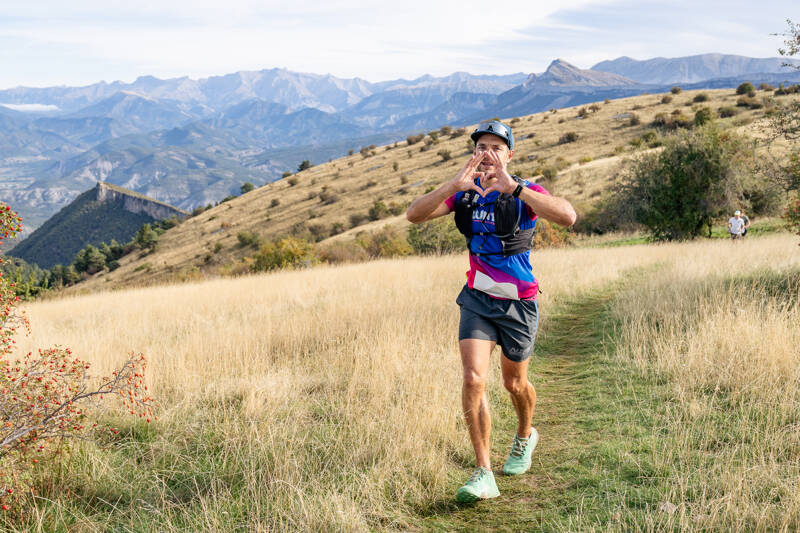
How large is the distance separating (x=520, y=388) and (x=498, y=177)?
1662mm

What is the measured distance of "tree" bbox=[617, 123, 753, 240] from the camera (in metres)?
22.3

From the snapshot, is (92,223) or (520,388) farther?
(92,223)

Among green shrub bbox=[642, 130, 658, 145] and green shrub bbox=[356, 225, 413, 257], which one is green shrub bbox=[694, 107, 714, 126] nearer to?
green shrub bbox=[642, 130, 658, 145]

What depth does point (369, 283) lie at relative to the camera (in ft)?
39.6

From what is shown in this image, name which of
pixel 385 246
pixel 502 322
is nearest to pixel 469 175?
pixel 502 322

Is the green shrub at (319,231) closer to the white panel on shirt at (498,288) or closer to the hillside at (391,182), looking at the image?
the hillside at (391,182)

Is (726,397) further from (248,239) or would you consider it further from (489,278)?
(248,239)

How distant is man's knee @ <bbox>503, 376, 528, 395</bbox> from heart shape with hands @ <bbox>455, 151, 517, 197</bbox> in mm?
1440

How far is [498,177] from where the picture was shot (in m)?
3.44

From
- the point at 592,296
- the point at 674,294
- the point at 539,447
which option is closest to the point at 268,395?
the point at 539,447

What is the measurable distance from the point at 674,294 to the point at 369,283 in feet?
21.4

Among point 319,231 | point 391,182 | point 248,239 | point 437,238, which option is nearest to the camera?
point 437,238

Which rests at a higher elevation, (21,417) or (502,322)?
(502,322)

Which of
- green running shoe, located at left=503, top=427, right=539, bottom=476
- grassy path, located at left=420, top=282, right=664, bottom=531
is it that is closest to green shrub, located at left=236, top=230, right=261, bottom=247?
grassy path, located at left=420, top=282, right=664, bottom=531
